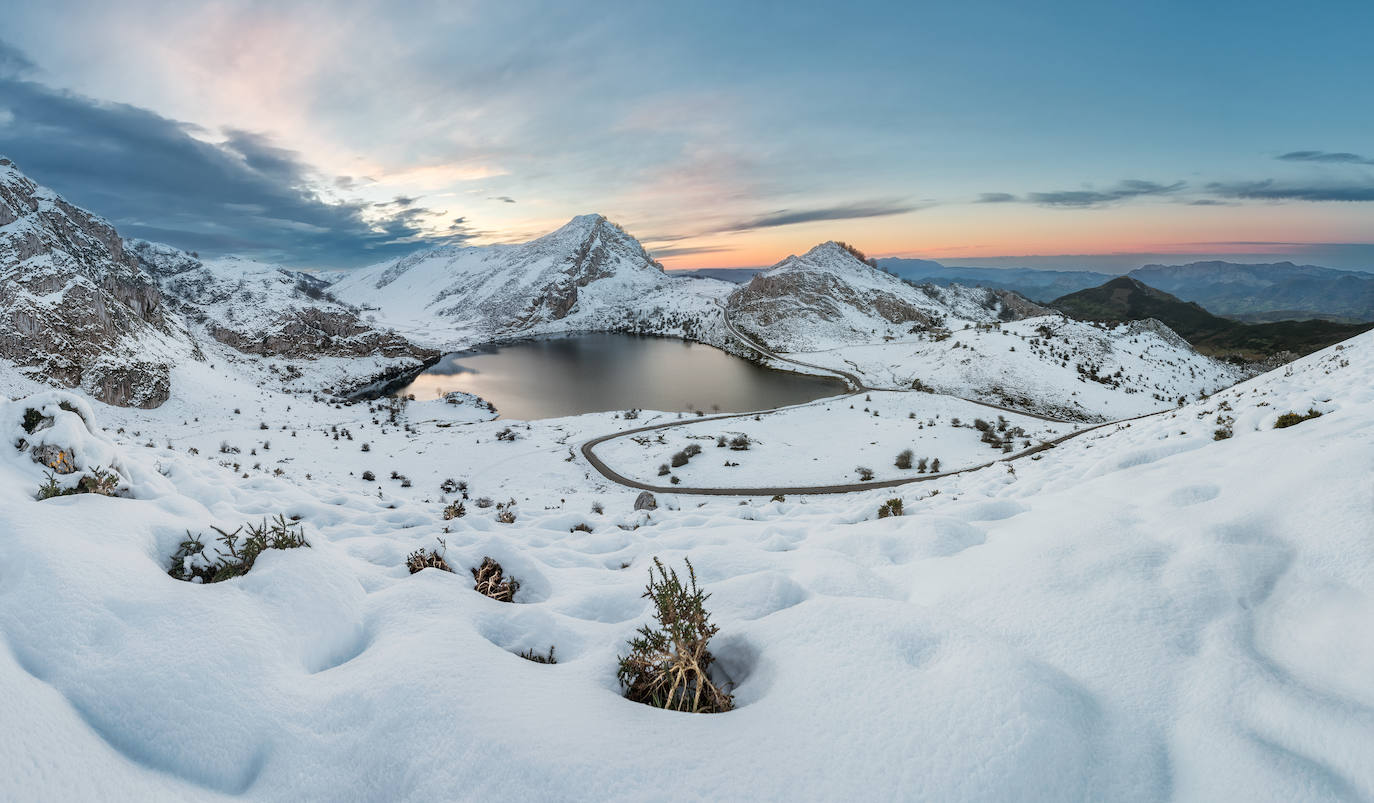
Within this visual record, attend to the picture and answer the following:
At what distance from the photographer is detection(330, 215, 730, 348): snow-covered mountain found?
121938 mm

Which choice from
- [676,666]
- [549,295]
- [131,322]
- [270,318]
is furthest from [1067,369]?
[549,295]

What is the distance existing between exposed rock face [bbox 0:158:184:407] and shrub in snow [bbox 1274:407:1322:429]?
157 feet

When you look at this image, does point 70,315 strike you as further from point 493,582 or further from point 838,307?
point 838,307

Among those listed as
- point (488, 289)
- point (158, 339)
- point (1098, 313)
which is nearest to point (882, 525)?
point (158, 339)

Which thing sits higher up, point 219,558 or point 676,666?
point 219,558

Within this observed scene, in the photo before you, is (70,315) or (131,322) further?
(131,322)

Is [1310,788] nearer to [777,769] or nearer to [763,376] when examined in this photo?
[777,769]

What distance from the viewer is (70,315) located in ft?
107

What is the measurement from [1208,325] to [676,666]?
18689cm

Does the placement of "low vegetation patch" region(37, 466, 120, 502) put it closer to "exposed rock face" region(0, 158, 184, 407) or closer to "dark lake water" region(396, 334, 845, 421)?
"exposed rock face" region(0, 158, 184, 407)

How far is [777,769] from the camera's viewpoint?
2.00 m

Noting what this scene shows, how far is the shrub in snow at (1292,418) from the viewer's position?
7.26 metres

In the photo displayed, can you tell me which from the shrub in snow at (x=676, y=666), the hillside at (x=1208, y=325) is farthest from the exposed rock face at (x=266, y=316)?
the hillside at (x=1208, y=325)

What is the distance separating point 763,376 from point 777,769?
199 feet
